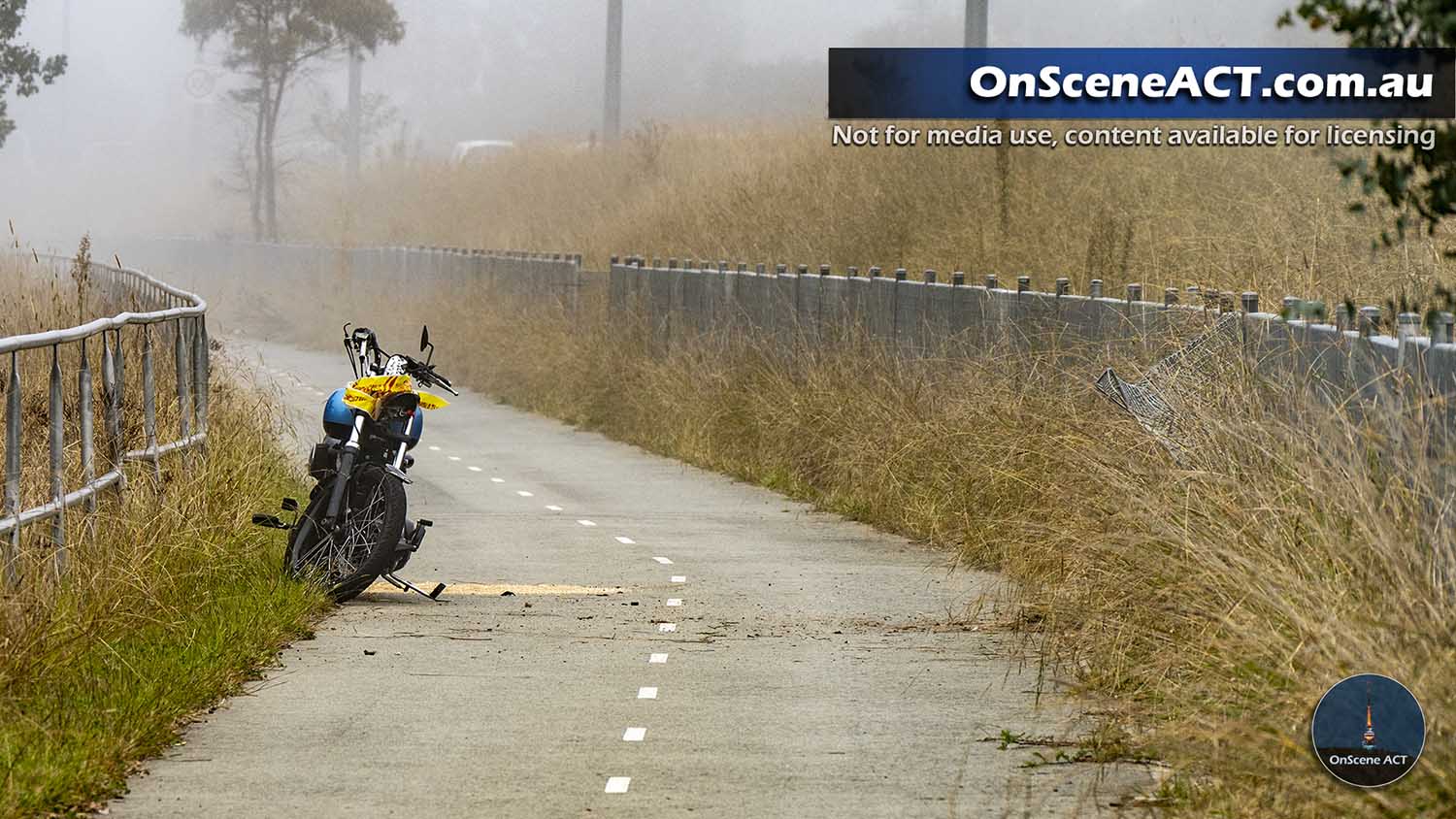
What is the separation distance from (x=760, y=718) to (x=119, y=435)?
14.0ft

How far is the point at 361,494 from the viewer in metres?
12.3

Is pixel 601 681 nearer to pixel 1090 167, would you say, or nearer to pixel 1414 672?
pixel 1414 672

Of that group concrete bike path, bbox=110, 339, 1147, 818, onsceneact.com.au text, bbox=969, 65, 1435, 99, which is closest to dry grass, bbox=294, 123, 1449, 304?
onsceneact.com.au text, bbox=969, 65, 1435, 99

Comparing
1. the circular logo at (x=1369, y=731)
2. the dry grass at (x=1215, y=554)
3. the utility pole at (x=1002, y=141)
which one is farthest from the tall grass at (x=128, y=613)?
the utility pole at (x=1002, y=141)

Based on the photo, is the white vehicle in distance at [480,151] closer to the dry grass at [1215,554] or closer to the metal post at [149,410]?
the dry grass at [1215,554]

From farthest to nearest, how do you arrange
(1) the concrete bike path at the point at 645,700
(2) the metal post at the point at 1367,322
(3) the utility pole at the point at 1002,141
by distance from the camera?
(3) the utility pole at the point at 1002,141 < (2) the metal post at the point at 1367,322 < (1) the concrete bike path at the point at 645,700

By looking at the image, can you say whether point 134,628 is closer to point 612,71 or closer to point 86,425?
point 86,425

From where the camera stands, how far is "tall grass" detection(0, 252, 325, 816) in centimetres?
789

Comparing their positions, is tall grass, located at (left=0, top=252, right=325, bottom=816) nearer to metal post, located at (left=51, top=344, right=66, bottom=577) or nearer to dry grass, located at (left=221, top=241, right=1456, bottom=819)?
metal post, located at (left=51, top=344, right=66, bottom=577)

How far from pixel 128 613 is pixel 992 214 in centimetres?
1711

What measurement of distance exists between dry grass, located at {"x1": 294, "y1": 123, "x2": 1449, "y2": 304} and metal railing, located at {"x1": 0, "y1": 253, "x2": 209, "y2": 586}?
5.39 metres

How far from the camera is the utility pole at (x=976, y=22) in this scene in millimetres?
26250

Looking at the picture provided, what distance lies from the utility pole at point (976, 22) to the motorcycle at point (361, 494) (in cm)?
1478

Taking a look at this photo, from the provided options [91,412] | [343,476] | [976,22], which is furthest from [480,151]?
[91,412]
